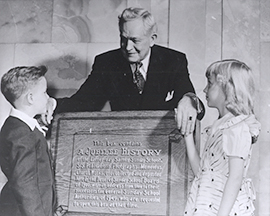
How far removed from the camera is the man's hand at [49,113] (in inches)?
135

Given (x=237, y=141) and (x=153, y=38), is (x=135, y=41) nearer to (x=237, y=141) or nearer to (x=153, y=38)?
(x=153, y=38)

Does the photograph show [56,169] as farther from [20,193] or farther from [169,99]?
[169,99]

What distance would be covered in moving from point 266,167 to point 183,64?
0.80 metres

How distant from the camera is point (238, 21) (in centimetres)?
335

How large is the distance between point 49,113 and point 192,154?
A: 0.97 metres

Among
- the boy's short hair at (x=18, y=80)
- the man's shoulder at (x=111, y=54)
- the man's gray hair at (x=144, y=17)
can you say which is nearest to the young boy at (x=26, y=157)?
the boy's short hair at (x=18, y=80)

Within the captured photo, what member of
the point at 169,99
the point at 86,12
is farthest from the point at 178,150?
the point at 86,12

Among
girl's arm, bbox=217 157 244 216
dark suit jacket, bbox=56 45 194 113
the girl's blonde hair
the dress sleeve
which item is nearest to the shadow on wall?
dark suit jacket, bbox=56 45 194 113

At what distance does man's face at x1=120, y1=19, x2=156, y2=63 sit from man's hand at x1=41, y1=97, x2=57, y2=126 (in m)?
0.55

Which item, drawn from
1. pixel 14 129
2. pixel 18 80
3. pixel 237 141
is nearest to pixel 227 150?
pixel 237 141

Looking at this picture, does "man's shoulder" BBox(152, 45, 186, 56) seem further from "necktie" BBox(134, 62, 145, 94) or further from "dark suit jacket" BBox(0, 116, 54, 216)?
"dark suit jacket" BBox(0, 116, 54, 216)

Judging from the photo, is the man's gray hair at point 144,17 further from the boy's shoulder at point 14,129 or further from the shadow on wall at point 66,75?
the boy's shoulder at point 14,129

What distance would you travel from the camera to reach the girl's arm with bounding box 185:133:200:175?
307cm

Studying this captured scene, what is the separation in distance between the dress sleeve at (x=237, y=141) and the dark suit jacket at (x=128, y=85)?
2.04ft
